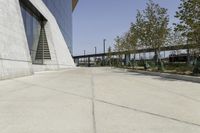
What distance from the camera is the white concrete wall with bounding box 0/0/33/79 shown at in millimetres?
16438

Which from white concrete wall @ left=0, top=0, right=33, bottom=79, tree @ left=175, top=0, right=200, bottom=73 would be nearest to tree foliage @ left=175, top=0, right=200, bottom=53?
tree @ left=175, top=0, right=200, bottom=73

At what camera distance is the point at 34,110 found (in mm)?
6672

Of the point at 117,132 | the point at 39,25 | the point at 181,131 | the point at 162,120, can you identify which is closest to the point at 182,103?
the point at 162,120

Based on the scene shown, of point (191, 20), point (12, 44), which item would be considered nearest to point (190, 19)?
point (191, 20)

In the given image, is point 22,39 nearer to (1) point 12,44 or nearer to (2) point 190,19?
(1) point 12,44

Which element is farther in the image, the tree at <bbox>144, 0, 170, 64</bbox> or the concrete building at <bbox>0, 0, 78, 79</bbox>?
the tree at <bbox>144, 0, 170, 64</bbox>

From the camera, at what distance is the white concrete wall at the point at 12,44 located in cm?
1644

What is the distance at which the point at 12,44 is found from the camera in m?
18.7

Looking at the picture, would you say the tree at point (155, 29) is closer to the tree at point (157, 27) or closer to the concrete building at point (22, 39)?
the tree at point (157, 27)

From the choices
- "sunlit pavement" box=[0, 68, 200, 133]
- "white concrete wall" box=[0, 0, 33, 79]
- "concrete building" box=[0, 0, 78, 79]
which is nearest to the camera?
"sunlit pavement" box=[0, 68, 200, 133]

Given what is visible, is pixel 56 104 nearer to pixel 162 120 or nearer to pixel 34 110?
pixel 34 110

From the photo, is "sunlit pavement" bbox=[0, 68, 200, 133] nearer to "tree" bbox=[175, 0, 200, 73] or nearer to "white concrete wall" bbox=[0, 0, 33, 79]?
"white concrete wall" bbox=[0, 0, 33, 79]

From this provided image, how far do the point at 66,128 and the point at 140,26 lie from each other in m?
30.4

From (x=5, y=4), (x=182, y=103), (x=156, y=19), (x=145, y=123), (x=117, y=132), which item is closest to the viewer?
(x=117, y=132)
